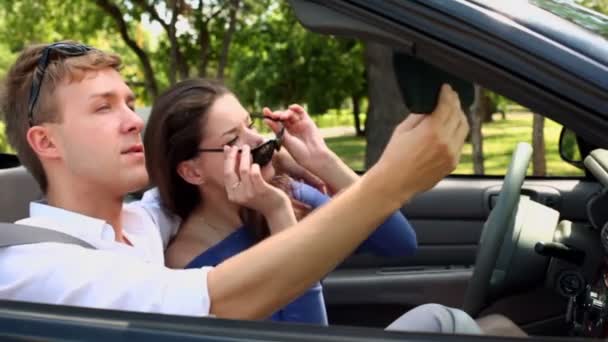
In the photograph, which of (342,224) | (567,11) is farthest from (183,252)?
(567,11)

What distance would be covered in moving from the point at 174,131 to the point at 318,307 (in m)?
0.59

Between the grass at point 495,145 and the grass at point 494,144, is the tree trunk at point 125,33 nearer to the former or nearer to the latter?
the grass at point 494,144

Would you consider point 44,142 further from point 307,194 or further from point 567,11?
point 567,11

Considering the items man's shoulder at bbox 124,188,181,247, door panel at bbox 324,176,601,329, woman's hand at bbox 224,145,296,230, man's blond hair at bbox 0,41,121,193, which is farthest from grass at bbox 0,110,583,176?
man's blond hair at bbox 0,41,121,193

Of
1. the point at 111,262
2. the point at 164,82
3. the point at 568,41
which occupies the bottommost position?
the point at 164,82

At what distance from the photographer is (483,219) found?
3.51 meters

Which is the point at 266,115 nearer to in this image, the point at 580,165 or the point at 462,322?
the point at 462,322

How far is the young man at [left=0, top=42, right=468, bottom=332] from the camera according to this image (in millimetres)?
1304

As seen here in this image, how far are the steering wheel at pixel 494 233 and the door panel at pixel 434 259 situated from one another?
0.61 meters

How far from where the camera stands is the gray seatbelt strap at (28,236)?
1487mm

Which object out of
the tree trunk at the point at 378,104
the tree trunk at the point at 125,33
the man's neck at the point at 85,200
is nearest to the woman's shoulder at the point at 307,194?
the man's neck at the point at 85,200

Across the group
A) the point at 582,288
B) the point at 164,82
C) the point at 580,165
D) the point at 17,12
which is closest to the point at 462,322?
the point at 582,288

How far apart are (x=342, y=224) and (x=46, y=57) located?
83 centimetres

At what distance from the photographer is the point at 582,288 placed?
2.18m
